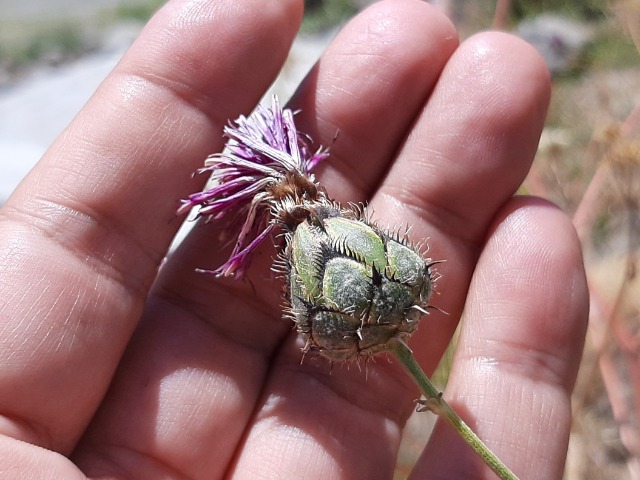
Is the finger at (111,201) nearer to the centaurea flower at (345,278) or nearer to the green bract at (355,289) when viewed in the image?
the centaurea flower at (345,278)

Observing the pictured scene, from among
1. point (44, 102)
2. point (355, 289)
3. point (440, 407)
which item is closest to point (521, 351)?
point (440, 407)

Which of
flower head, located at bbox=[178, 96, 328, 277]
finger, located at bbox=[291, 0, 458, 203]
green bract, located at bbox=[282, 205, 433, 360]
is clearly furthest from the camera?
finger, located at bbox=[291, 0, 458, 203]

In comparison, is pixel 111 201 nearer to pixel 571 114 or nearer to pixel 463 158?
pixel 463 158

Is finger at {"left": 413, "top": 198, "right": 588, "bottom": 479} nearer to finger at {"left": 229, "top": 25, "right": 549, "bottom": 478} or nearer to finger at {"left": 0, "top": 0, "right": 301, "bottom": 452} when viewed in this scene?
finger at {"left": 229, "top": 25, "right": 549, "bottom": 478}

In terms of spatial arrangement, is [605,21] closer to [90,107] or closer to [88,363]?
[90,107]

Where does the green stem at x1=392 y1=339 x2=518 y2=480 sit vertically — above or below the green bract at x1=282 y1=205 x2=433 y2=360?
below

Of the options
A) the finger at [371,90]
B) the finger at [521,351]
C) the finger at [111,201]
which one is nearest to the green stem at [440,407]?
the finger at [521,351]

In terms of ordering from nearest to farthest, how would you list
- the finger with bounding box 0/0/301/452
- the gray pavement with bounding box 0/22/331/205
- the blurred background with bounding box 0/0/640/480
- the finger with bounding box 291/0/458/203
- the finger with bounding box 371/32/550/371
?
1. the finger with bounding box 0/0/301/452
2. the finger with bounding box 371/32/550/371
3. the finger with bounding box 291/0/458/203
4. the blurred background with bounding box 0/0/640/480
5. the gray pavement with bounding box 0/22/331/205

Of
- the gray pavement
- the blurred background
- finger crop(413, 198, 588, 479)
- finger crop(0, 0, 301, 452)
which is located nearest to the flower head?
finger crop(0, 0, 301, 452)
